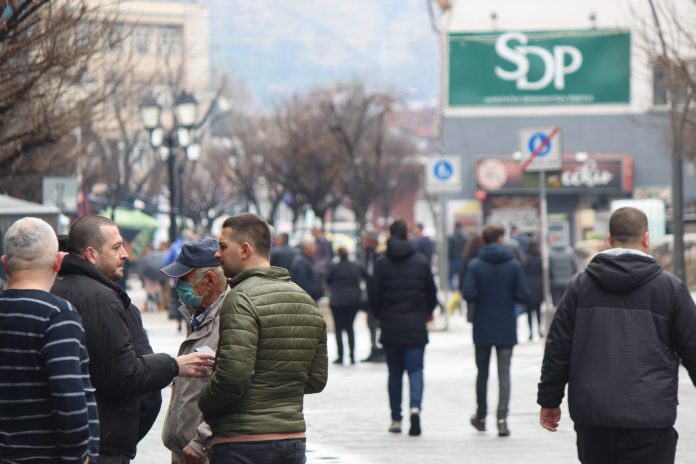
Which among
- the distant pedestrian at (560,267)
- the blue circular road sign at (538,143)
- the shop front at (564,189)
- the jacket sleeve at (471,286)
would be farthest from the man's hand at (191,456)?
the shop front at (564,189)

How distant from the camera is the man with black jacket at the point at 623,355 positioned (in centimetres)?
727

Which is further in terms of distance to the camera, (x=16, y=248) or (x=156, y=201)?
(x=156, y=201)

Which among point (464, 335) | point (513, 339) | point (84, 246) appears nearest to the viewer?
point (84, 246)

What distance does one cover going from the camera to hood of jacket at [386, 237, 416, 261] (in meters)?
14.7

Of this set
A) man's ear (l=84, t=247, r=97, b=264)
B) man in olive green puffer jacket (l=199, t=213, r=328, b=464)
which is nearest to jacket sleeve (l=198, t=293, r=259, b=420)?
man in olive green puffer jacket (l=199, t=213, r=328, b=464)

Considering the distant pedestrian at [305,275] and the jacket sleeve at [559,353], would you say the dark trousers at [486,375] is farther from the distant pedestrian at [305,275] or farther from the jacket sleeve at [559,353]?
the distant pedestrian at [305,275]

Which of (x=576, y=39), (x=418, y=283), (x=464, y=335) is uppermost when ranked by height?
(x=576, y=39)

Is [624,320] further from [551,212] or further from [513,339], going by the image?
[551,212]

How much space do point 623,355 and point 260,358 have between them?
1707 mm

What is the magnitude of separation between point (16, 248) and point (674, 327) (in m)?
3.05

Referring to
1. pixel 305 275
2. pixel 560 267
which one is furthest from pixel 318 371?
pixel 560 267

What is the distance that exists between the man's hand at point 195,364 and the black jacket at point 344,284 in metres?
14.2

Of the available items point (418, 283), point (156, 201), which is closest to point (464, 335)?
point (418, 283)

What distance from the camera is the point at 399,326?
14055 mm
